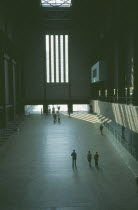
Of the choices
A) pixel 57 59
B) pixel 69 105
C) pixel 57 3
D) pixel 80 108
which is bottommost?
pixel 80 108

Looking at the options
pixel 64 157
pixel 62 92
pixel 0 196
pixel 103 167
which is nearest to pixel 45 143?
pixel 64 157

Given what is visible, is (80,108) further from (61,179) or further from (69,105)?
(61,179)

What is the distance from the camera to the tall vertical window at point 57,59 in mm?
43531

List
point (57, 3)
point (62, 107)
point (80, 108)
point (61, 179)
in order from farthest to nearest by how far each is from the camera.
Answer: point (80, 108)
point (62, 107)
point (57, 3)
point (61, 179)

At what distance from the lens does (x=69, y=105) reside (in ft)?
148

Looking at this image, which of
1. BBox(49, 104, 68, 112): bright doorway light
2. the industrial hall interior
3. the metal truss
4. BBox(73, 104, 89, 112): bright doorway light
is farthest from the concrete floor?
the metal truss

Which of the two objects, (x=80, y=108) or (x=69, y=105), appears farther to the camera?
(x=80, y=108)

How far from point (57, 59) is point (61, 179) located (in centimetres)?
3492

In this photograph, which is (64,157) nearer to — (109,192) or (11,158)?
(11,158)

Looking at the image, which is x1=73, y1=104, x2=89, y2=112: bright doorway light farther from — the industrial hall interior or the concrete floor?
the concrete floor

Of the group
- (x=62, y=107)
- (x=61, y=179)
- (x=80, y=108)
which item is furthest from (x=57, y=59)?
(x=61, y=179)

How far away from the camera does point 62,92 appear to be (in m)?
45.1

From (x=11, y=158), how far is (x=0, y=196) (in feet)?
18.6

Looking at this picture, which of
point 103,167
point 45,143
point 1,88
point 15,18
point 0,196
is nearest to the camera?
point 0,196
